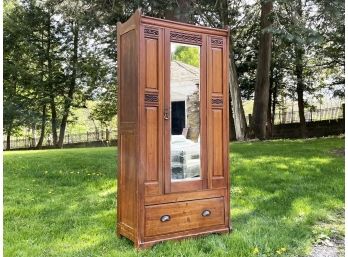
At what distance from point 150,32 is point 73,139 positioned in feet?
60.2

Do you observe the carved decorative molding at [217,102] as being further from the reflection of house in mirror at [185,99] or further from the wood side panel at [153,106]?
the wood side panel at [153,106]

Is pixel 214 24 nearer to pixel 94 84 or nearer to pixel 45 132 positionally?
pixel 94 84

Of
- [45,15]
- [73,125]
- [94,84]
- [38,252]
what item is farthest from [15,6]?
[38,252]

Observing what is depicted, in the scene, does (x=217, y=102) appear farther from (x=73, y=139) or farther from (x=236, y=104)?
(x=73, y=139)

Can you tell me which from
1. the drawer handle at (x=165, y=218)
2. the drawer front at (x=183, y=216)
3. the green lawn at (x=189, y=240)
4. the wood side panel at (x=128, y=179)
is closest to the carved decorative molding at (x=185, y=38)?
the wood side panel at (x=128, y=179)

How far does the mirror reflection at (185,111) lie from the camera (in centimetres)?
357

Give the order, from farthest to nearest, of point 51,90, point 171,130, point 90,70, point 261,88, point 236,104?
point 90,70, point 51,90, point 261,88, point 236,104, point 171,130

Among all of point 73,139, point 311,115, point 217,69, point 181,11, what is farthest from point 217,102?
point 73,139

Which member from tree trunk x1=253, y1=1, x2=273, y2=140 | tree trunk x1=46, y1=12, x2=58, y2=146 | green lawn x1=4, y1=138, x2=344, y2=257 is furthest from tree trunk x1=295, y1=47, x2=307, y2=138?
tree trunk x1=46, y1=12, x2=58, y2=146

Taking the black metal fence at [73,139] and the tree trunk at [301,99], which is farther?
the black metal fence at [73,139]

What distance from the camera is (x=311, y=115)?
18.3 metres

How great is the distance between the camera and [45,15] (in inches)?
683

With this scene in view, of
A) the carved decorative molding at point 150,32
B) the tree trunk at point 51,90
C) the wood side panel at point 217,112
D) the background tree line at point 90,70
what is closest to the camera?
the carved decorative molding at point 150,32

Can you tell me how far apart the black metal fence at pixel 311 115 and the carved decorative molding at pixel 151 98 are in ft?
48.8
